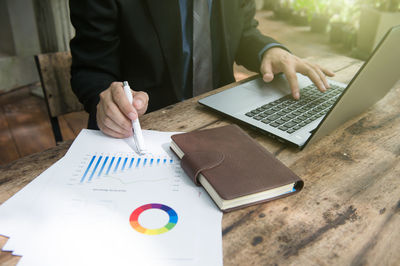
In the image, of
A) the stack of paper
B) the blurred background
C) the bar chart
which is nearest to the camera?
the stack of paper

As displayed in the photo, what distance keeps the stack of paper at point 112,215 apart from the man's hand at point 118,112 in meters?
0.07

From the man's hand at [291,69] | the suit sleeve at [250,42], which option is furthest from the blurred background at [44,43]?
the man's hand at [291,69]

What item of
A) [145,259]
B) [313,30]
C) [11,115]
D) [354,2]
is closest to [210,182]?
[145,259]

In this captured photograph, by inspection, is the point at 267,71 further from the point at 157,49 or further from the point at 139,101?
the point at 139,101

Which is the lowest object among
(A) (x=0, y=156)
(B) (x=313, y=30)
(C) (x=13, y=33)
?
(A) (x=0, y=156)

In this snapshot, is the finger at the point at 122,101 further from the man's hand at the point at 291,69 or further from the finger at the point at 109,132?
the man's hand at the point at 291,69

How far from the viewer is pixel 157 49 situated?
1126 millimetres

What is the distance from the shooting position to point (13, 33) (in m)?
2.84

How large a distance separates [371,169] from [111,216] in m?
0.51

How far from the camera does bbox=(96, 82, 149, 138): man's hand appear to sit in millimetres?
719

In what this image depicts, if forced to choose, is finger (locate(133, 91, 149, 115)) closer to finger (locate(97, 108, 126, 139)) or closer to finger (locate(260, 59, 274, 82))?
finger (locate(97, 108, 126, 139))

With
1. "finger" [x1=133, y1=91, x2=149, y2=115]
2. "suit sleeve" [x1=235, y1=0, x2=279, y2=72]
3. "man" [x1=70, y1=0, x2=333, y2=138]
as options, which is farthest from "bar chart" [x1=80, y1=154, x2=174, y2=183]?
"suit sleeve" [x1=235, y1=0, x2=279, y2=72]

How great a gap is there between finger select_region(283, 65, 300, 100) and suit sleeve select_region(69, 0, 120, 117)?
19.9 inches

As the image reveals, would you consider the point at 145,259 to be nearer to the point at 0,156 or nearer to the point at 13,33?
the point at 0,156
